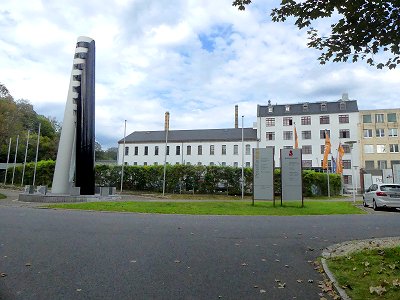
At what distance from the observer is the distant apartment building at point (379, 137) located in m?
66.5

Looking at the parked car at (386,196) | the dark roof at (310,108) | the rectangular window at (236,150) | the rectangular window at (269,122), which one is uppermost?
the dark roof at (310,108)

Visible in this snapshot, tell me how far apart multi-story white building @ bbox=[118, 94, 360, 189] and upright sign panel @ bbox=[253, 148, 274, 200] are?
42.4 m

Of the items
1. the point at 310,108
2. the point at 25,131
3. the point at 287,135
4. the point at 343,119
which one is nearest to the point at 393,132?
the point at 343,119

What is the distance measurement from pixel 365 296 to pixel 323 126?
6767 centimetres

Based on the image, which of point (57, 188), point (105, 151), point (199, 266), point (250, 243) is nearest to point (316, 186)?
point (57, 188)

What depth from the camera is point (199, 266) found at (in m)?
6.29

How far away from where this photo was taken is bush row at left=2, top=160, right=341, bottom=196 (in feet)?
117

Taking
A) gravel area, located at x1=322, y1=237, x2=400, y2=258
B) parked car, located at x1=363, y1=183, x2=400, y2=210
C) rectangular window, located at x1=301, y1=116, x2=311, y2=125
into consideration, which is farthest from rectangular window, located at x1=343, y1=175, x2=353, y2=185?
gravel area, located at x1=322, y1=237, x2=400, y2=258

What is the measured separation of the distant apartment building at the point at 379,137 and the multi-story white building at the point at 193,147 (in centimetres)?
2039

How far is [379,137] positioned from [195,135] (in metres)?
35.3

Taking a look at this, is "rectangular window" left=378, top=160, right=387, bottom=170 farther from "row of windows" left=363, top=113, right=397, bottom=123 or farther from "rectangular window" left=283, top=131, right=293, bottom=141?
"rectangular window" left=283, top=131, right=293, bottom=141

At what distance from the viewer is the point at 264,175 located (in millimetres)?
21797

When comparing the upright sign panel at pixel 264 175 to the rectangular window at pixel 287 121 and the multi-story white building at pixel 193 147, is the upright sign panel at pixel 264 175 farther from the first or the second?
the rectangular window at pixel 287 121

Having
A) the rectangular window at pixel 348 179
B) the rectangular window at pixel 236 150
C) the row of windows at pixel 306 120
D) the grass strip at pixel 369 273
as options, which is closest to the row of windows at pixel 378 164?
the rectangular window at pixel 348 179
